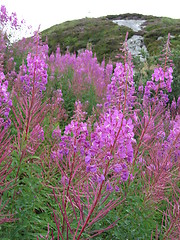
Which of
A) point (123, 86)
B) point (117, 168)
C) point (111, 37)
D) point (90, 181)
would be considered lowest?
point (90, 181)

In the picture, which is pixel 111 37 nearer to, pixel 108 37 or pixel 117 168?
pixel 108 37

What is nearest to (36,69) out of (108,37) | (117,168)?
(117,168)

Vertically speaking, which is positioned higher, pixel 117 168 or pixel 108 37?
pixel 108 37

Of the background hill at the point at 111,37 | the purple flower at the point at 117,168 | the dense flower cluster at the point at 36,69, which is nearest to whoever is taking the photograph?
the purple flower at the point at 117,168

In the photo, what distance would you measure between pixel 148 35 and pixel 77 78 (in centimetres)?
1882

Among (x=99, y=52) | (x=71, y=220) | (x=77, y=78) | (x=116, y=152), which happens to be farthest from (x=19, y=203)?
(x=99, y=52)

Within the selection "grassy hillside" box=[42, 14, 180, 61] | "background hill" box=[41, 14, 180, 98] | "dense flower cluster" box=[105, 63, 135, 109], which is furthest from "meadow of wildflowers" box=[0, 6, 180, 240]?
"grassy hillside" box=[42, 14, 180, 61]

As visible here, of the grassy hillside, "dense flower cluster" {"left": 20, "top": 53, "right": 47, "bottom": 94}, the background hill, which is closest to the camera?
"dense flower cluster" {"left": 20, "top": 53, "right": 47, "bottom": 94}

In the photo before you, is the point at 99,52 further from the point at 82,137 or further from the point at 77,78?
the point at 82,137

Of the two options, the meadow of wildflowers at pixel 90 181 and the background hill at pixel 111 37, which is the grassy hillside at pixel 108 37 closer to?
the background hill at pixel 111 37

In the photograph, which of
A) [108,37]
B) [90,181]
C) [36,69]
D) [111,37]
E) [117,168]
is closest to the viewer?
[117,168]

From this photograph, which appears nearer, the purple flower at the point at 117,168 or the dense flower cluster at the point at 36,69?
the purple flower at the point at 117,168

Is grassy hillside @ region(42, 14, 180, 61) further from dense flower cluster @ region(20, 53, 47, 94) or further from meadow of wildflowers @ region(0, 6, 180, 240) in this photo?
meadow of wildflowers @ region(0, 6, 180, 240)

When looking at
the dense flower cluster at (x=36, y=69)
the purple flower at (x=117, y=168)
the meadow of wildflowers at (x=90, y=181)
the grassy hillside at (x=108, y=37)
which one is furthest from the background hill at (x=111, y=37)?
the purple flower at (x=117, y=168)
